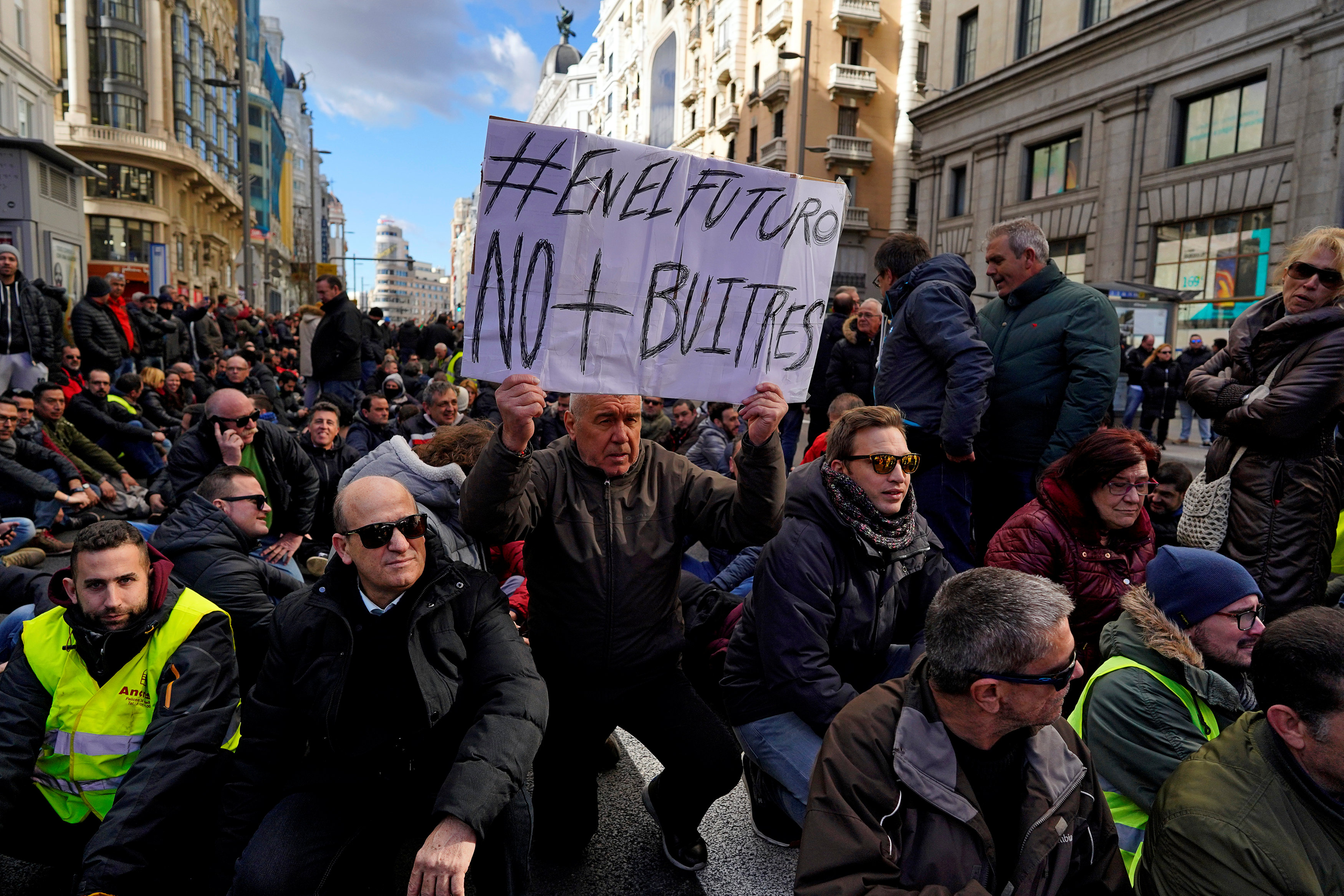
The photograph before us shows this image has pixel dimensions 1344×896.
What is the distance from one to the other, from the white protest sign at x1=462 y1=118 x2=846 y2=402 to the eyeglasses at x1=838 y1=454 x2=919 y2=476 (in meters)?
0.28

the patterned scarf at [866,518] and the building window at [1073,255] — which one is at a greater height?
the building window at [1073,255]

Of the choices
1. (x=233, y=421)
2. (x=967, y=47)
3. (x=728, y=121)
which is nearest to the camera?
(x=233, y=421)

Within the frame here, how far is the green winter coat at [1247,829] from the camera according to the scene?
1776 mm

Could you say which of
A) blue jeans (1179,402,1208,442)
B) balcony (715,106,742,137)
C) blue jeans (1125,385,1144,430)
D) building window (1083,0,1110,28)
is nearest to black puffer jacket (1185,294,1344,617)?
blue jeans (1125,385,1144,430)

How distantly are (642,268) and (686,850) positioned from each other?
1.91 m

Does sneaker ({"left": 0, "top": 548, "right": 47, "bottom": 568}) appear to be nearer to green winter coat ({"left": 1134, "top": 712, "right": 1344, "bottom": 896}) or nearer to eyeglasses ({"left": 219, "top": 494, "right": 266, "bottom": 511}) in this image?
eyeglasses ({"left": 219, "top": 494, "right": 266, "bottom": 511})

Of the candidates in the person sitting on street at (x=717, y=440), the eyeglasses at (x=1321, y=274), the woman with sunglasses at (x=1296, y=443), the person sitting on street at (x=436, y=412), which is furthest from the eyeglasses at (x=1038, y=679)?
the person sitting on street at (x=436, y=412)

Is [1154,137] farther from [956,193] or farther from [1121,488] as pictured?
[1121,488]

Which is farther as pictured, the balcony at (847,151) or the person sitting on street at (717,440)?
the balcony at (847,151)

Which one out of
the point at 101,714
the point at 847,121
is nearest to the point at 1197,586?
the point at 101,714

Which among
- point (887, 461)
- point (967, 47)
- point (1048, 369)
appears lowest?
point (887, 461)

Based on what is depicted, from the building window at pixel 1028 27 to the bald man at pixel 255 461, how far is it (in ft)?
78.4

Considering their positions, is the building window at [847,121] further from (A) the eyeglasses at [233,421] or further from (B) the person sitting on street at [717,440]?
(A) the eyeglasses at [233,421]

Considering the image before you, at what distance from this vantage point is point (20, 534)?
6.32 meters
